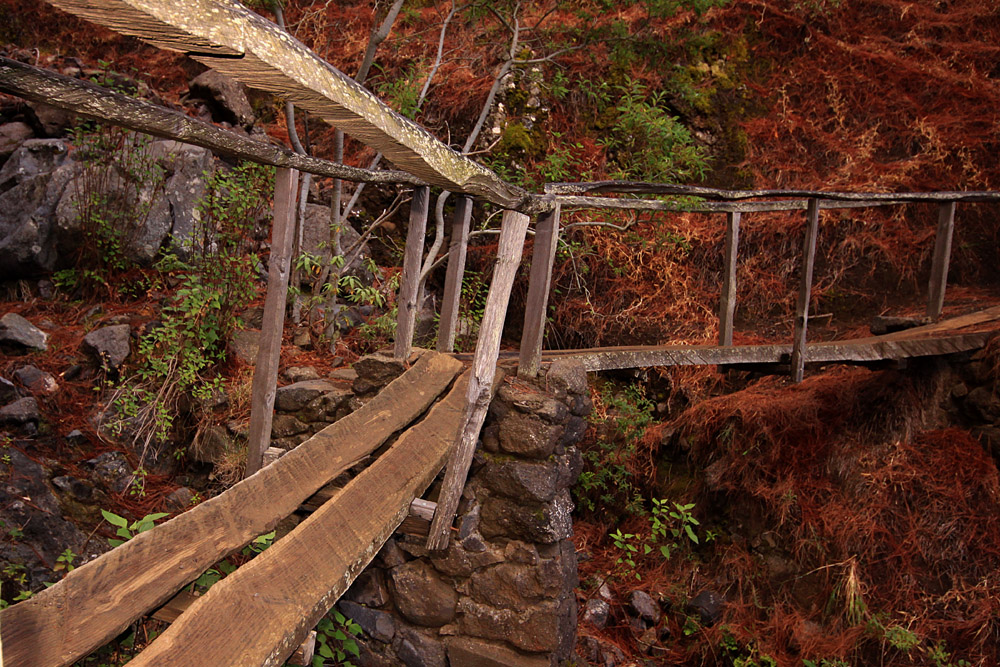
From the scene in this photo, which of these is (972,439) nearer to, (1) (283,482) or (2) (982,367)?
(2) (982,367)

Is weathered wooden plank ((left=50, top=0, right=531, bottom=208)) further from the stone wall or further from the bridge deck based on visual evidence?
the bridge deck

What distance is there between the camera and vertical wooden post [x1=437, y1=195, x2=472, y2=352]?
14.8 feet

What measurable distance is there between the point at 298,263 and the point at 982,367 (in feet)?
17.7

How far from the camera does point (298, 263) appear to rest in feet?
20.1

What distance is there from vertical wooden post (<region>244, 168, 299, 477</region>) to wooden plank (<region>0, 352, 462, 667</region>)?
20.0 inches

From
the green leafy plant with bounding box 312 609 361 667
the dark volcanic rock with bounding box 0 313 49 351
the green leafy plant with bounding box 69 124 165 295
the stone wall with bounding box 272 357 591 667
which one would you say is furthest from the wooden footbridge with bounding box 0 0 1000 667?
the green leafy plant with bounding box 69 124 165 295

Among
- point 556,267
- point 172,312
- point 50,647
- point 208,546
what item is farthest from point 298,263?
point 50,647

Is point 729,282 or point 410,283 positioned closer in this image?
point 410,283

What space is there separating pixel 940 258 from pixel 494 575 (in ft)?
15.7

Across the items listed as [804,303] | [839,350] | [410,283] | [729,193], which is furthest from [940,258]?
[410,283]

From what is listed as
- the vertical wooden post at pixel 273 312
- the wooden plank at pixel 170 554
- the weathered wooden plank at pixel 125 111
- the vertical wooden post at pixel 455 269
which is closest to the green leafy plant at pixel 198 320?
the vertical wooden post at pixel 273 312

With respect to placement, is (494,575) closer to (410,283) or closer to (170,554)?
(170,554)

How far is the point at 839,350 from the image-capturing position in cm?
557

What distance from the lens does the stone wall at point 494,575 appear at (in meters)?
3.75
